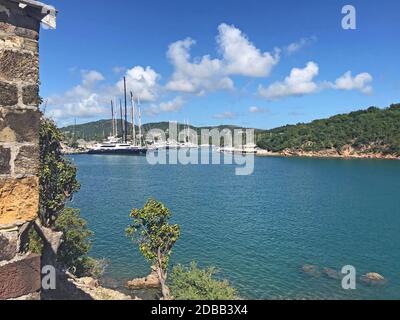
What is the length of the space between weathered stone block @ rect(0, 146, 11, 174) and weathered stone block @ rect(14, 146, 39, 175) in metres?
0.07

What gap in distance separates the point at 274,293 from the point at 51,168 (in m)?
16.6

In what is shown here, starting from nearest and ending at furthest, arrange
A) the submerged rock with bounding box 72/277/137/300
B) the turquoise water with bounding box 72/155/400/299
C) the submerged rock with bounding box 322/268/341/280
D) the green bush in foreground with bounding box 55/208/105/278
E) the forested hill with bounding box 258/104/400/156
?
the submerged rock with bounding box 72/277/137/300 < the green bush in foreground with bounding box 55/208/105/278 < the turquoise water with bounding box 72/155/400/299 < the submerged rock with bounding box 322/268/341/280 < the forested hill with bounding box 258/104/400/156

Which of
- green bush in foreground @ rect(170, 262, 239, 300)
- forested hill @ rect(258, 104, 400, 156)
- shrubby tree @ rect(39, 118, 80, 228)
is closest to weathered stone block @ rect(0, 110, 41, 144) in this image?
green bush in foreground @ rect(170, 262, 239, 300)

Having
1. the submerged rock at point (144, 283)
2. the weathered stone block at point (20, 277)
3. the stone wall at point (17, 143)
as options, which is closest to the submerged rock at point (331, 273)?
the submerged rock at point (144, 283)

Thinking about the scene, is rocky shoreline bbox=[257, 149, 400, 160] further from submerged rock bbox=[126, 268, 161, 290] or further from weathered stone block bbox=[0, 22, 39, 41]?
weathered stone block bbox=[0, 22, 39, 41]

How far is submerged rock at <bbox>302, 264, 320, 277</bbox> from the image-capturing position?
2883 cm

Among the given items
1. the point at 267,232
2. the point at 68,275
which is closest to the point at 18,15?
the point at 68,275

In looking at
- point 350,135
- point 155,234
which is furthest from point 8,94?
point 350,135

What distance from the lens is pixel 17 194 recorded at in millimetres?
3729

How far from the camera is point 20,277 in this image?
378 centimetres

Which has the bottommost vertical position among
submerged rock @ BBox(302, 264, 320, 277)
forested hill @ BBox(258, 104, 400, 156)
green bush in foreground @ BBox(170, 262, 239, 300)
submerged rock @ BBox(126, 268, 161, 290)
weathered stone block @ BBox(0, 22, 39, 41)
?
submerged rock @ BBox(302, 264, 320, 277)

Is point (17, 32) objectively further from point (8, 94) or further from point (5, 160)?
point (5, 160)

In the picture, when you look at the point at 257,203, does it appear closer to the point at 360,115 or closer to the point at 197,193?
the point at 197,193

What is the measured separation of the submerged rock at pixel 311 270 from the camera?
28831 mm
